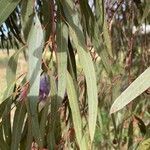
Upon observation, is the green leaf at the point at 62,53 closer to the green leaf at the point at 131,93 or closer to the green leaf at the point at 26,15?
the green leaf at the point at 26,15

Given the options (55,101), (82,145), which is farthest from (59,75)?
(82,145)

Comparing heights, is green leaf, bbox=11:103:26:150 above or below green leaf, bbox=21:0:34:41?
below

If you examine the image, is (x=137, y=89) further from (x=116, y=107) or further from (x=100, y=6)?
(x=100, y=6)

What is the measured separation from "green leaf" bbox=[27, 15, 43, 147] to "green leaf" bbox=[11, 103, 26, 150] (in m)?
0.08

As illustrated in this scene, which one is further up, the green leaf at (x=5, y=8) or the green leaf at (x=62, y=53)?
the green leaf at (x=5, y=8)

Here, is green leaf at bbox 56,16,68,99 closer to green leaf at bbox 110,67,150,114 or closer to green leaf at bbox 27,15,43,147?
green leaf at bbox 27,15,43,147

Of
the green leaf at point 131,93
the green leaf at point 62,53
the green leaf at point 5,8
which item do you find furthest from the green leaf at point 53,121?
the green leaf at point 131,93

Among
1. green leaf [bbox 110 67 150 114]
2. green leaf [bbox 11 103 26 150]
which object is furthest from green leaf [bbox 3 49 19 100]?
green leaf [bbox 110 67 150 114]

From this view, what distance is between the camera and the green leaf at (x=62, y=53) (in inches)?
45.0

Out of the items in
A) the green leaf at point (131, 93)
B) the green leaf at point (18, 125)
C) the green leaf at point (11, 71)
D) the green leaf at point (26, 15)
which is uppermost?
the green leaf at point (26, 15)

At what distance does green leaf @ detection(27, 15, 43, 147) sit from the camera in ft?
3.51

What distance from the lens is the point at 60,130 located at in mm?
1349

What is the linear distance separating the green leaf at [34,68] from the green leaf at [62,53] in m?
0.06

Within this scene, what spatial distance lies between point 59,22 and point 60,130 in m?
0.29
